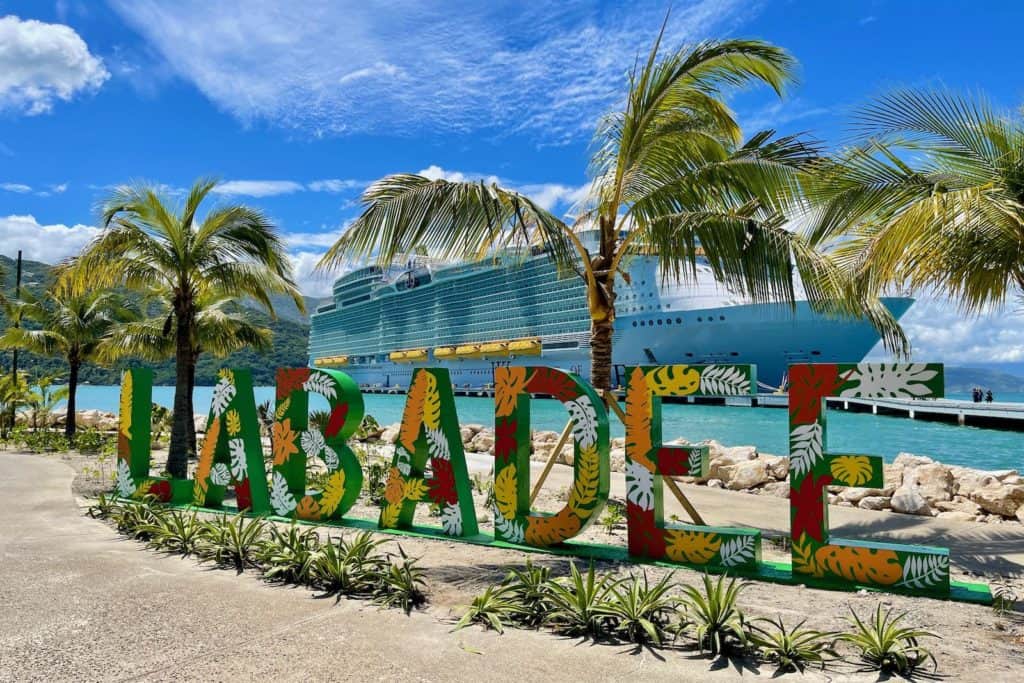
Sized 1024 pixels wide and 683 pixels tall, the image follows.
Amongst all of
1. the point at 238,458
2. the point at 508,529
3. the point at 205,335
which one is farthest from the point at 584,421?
the point at 205,335

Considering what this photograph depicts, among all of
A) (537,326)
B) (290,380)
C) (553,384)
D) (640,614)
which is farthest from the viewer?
(537,326)

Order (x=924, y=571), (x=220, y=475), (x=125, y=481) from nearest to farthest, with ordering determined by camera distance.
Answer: (x=924, y=571) < (x=220, y=475) < (x=125, y=481)

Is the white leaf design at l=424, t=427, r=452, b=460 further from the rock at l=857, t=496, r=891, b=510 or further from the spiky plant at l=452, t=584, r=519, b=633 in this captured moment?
the rock at l=857, t=496, r=891, b=510

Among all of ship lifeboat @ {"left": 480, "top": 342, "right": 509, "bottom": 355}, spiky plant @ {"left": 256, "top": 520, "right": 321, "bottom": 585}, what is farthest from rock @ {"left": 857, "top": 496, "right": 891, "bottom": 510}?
ship lifeboat @ {"left": 480, "top": 342, "right": 509, "bottom": 355}

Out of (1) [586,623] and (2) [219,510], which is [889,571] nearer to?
(1) [586,623]

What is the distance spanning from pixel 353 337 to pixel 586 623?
76.8 meters

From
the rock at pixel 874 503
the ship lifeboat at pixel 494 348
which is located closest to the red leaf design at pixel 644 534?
the rock at pixel 874 503

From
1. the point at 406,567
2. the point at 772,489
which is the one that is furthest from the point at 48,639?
the point at 772,489

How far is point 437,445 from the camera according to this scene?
5848 mm

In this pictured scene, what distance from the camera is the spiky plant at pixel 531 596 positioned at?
3.76 metres

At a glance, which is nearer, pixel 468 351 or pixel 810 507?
pixel 810 507

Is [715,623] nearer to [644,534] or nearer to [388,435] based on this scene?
[644,534]

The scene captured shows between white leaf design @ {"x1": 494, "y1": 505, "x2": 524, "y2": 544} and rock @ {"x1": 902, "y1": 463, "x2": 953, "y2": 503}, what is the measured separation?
4.98m

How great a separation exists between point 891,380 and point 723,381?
3.28ft
